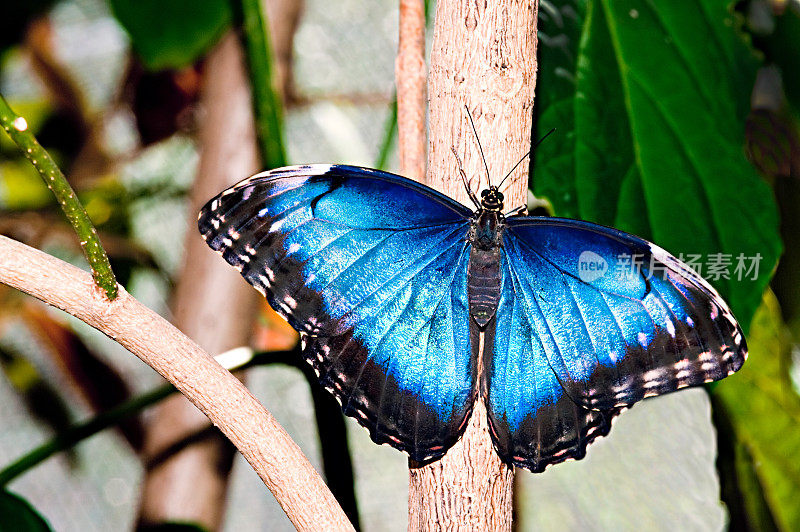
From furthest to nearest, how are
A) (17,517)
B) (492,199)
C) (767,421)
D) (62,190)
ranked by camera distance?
(767,421), (17,517), (492,199), (62,190)

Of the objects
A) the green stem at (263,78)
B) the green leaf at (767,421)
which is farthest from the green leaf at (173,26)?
the green leaf at (767,421)

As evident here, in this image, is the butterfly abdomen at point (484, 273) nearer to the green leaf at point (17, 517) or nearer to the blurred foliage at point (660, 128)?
the blurred foliage at point (660, 128)

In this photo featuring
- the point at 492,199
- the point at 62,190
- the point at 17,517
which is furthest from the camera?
the point at 17,517

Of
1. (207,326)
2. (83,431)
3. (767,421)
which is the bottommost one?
(767,421)

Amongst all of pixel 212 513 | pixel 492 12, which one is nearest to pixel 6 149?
Result: pixel 212 513

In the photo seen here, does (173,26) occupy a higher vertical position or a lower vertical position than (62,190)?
higher

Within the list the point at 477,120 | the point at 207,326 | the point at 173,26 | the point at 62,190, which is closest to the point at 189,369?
the point at 62,190

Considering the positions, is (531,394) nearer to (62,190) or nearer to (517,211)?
(517,211)
